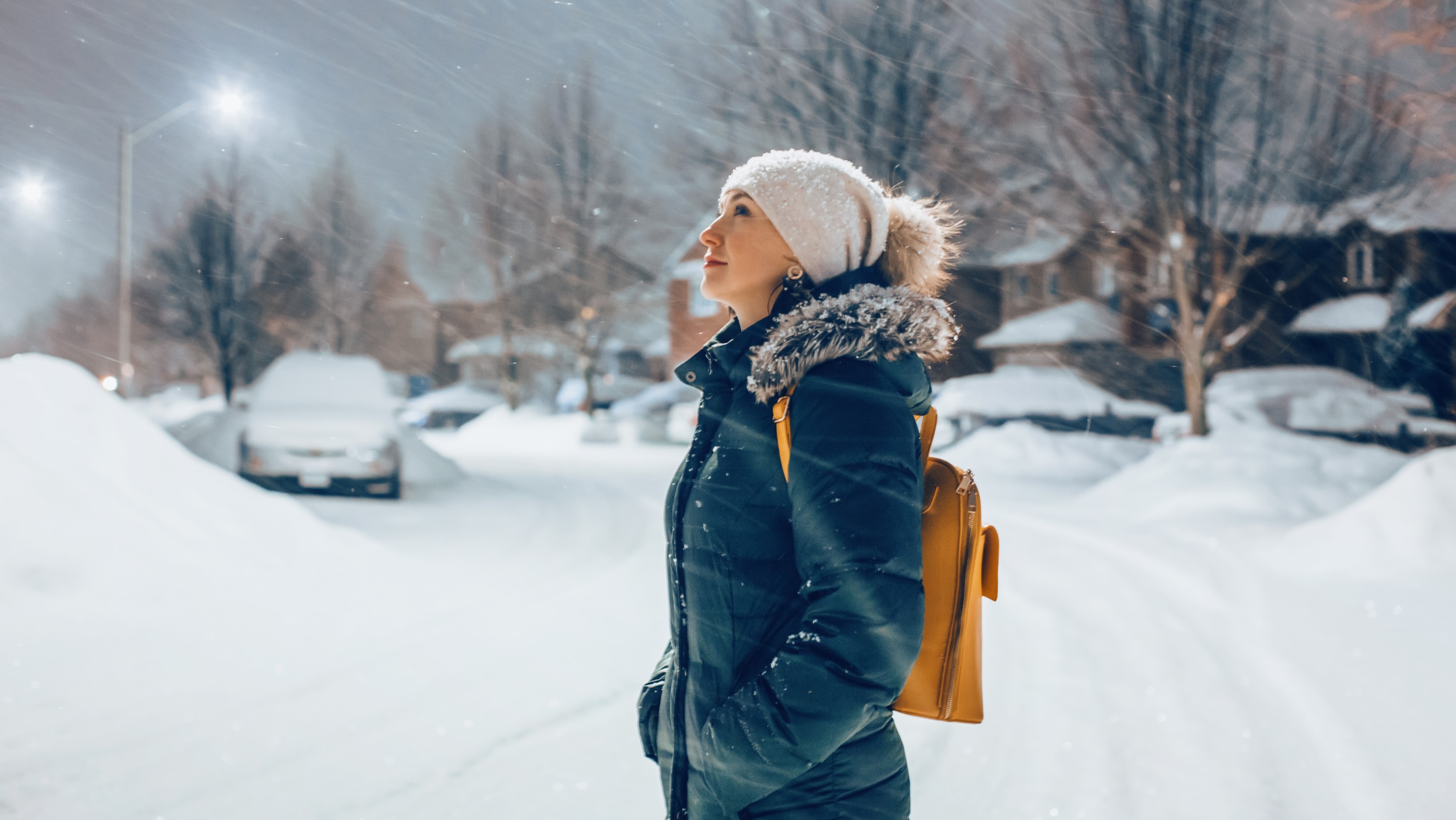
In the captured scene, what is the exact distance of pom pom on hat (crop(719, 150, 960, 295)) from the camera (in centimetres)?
175

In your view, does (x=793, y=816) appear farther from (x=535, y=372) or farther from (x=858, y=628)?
(x=535, y=372)

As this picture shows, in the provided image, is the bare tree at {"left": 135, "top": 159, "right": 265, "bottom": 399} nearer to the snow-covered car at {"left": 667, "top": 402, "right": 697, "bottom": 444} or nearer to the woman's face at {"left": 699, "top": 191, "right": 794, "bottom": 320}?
the snow-covered car at {"left": 667, "top": 402, "right": 697, "bottom": 444}

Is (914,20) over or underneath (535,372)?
over

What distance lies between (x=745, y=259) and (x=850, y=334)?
1.21ft

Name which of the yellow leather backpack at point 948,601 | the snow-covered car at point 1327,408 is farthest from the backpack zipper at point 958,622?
the snow-covered car at point 1327,408

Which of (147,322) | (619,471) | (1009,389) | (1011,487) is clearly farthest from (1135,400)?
(147,322)

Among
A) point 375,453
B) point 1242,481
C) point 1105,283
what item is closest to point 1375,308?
point 1105,283

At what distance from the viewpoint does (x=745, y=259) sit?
1.79 meters

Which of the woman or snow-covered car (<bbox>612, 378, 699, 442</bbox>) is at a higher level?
the woman

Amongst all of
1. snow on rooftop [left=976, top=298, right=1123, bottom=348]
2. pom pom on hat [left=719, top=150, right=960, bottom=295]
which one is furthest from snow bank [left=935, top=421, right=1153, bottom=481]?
pom pom on hat [left=719, top=150, right=960, bottom=295]

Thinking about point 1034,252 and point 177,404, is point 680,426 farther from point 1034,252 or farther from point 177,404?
point 177,404

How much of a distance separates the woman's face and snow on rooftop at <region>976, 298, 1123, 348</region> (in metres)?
34.3

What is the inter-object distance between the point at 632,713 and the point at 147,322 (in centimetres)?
4142

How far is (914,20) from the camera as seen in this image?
17.3 metres
